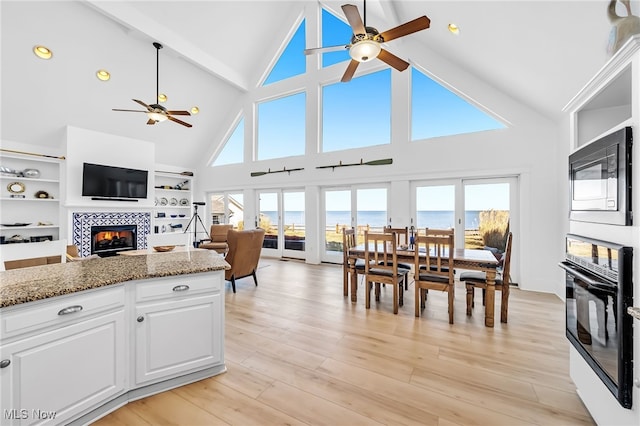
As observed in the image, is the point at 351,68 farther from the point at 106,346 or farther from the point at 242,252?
the point at 106,346

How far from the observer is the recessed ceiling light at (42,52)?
4208mm

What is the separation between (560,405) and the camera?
1718 millimetres

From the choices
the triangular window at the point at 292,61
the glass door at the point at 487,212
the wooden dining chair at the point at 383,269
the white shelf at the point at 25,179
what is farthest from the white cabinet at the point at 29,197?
the glass door at the point at 487,212

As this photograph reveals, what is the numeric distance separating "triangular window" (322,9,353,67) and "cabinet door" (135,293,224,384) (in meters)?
6.02

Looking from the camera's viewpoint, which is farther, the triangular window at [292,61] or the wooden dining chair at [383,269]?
the triangular window at [292,61]

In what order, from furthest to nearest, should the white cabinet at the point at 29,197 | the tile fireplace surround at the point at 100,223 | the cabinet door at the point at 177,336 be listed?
the tile fireplace surround at the point at 100,223 < the white cabinet at the point at 29,197 < the cabinet door at the point at 177,336

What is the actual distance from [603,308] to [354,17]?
2772mm

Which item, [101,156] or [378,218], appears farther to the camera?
[101,156]

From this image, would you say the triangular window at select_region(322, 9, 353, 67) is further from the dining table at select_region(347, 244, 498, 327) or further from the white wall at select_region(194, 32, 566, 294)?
the dining table at select_region(347, 244, 498, 327)

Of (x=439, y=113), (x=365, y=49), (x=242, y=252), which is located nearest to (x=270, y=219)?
(x=242, y=252)

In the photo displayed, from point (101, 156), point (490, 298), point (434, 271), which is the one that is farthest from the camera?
point (101, 156)

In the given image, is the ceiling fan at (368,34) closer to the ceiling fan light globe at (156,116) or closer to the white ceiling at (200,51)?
the white ceiling at (200,51)

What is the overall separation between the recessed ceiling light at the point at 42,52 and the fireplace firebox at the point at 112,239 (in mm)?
3263

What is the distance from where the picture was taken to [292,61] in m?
6.88
